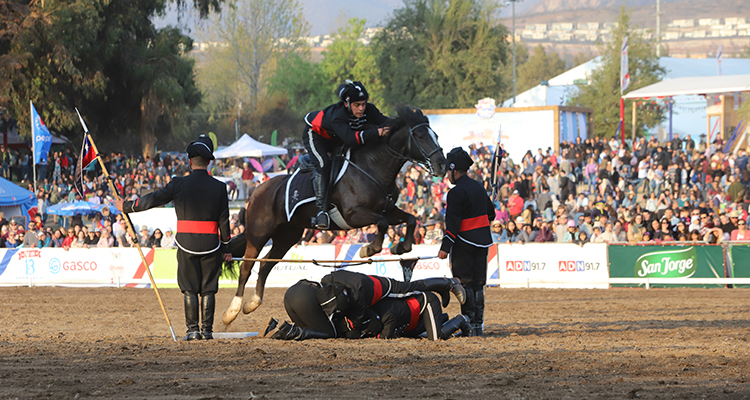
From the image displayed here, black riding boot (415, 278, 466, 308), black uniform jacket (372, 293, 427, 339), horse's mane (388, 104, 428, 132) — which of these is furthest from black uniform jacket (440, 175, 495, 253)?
horse's mane (388, 104, 428, 132)

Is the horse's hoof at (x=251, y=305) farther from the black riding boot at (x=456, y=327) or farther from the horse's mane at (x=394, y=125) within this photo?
the black riding boot at (x=456, y=327)

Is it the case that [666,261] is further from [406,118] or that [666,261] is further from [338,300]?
[338,300]

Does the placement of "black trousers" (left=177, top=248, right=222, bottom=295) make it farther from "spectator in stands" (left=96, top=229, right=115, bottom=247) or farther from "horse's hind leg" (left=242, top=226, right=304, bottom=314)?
"spectator in stands" (left=96, top=229, right=115, bottom=247)

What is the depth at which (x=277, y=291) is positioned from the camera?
16266 millimetres

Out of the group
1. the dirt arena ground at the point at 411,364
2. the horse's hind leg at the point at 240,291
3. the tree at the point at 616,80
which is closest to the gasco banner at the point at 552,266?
the dirt arena ground at the point at 411,364

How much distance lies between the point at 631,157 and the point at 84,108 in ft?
79.8

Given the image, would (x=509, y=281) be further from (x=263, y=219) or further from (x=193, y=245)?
(x=193, y=245)

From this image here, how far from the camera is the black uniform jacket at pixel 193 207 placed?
309 inches

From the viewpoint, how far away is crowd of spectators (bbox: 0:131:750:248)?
52.9 ft

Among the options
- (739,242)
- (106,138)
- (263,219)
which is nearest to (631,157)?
(739,242)

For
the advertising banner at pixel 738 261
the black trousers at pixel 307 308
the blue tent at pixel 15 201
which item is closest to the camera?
the black trousers at pixel 307 308

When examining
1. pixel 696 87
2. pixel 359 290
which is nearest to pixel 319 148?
pixel 359 290

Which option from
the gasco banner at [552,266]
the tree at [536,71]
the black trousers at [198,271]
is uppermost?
the tree at [536,71]

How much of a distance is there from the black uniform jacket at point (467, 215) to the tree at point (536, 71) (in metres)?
113
